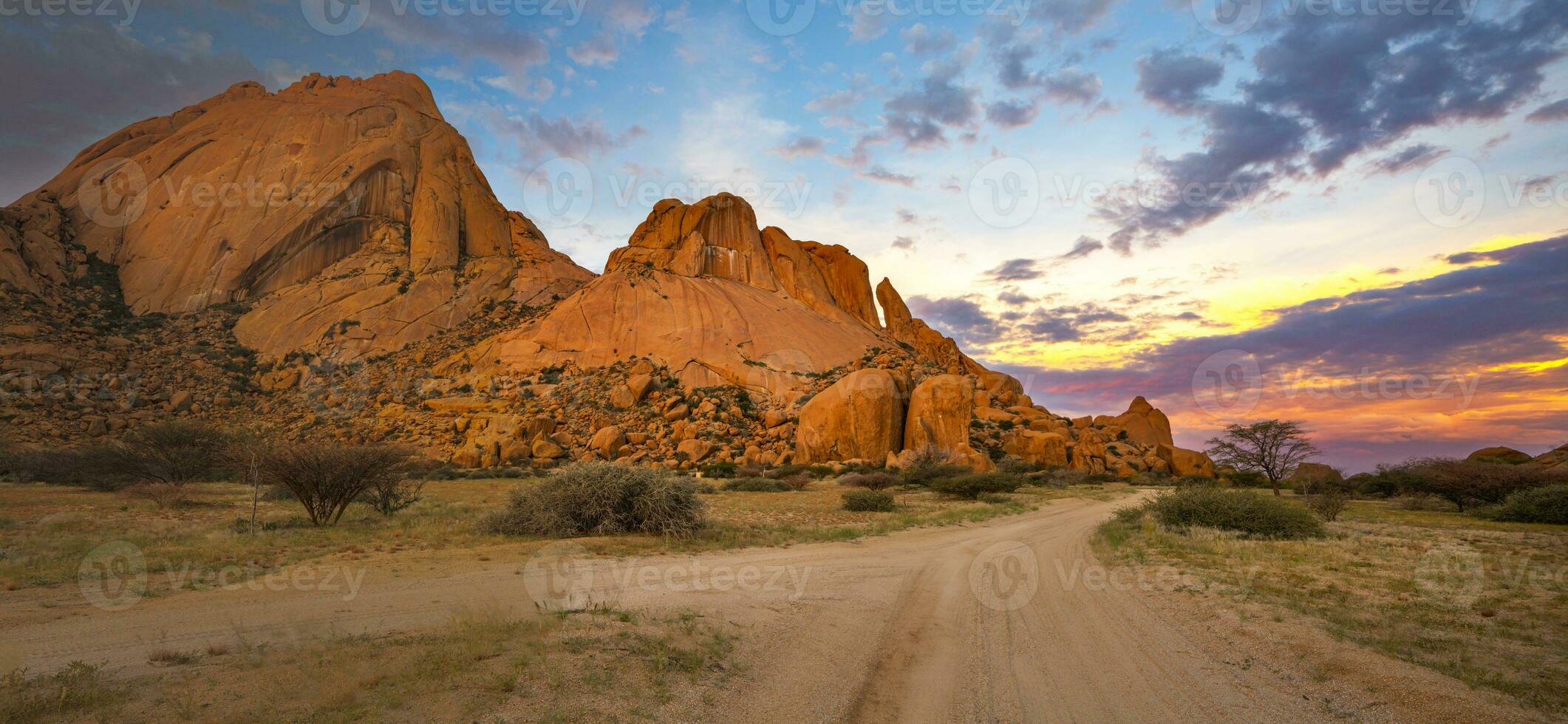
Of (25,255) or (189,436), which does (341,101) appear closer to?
(25,255)

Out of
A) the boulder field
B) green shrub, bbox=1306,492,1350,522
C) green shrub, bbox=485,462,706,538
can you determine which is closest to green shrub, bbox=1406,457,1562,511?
green shrub, bbox=1306,492,1350,522

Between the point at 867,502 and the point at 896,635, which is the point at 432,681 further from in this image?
the point at 867,502

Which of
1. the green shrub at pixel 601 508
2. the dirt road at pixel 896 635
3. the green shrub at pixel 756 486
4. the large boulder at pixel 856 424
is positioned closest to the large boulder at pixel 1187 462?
the large boulder at pixel 856 424

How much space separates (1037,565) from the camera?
36.6 feet

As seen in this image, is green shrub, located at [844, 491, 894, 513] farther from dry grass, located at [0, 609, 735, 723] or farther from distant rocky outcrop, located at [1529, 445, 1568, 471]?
distant rocky outcrop, located at [1529, 445, 1568, 471]

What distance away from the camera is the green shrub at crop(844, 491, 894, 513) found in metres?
19.8

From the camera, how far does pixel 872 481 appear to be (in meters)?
26.5

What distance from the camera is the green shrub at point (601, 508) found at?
1334 centimetres

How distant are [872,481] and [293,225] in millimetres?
60745

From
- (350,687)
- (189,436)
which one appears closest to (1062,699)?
(350,687)

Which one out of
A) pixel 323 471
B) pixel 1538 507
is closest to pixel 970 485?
pixel 1538 507

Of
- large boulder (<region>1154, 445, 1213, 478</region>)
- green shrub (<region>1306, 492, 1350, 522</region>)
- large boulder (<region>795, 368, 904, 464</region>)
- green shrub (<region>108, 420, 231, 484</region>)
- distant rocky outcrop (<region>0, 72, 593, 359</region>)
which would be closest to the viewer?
green shrub (<region>1306, 492, 1350, 522</region>)

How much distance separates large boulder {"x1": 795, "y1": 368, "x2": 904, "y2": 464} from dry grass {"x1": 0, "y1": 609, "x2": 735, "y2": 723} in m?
31.0

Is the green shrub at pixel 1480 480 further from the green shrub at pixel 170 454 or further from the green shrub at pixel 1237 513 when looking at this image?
the green shrub at pixel 170 454
